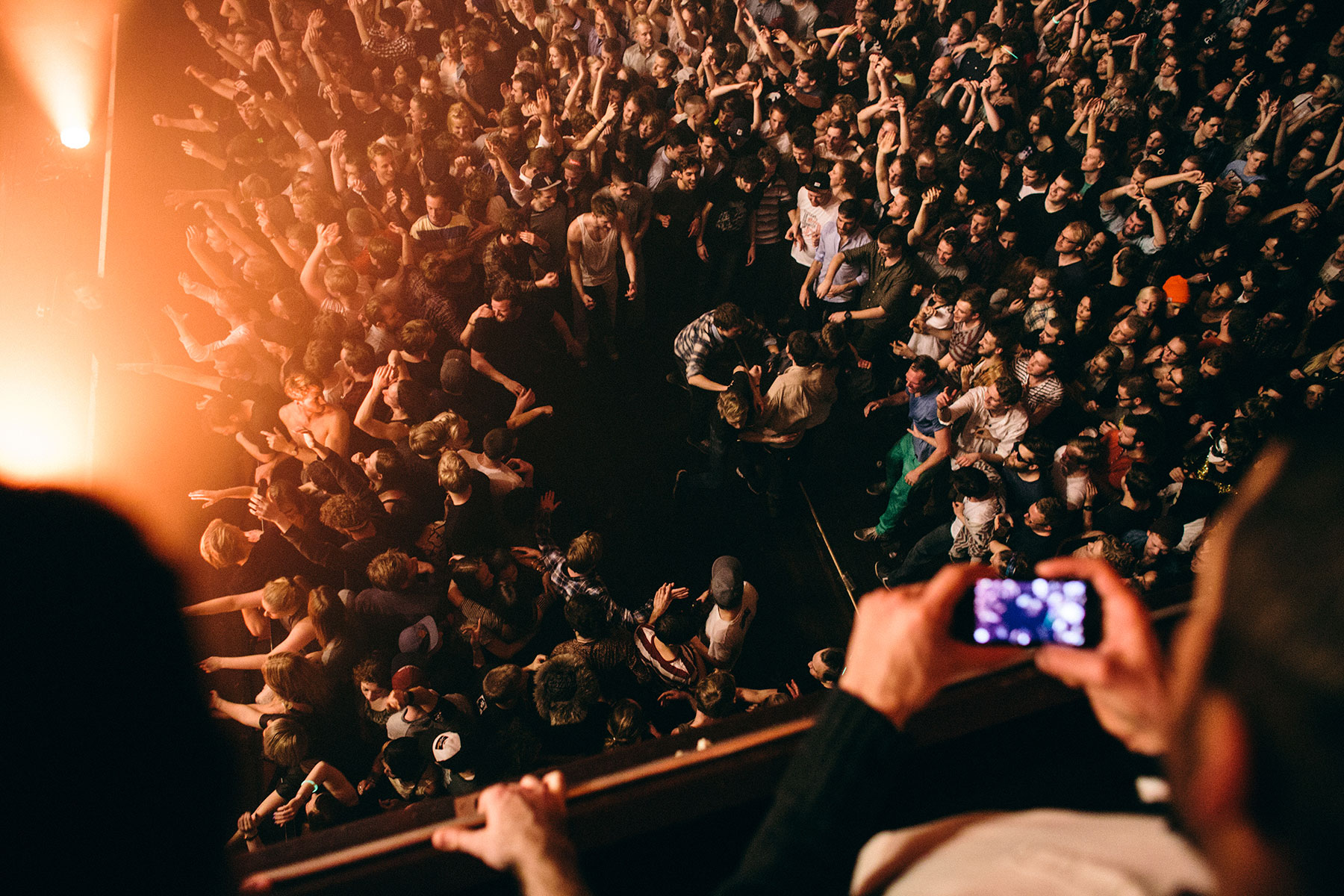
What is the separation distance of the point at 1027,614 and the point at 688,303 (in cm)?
540

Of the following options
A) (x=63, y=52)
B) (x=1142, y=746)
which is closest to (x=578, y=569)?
(x=1142, y=746)

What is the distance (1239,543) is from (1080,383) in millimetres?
4854

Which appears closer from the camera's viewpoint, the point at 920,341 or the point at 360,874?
the point at 360,874

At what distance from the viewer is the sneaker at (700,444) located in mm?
4957

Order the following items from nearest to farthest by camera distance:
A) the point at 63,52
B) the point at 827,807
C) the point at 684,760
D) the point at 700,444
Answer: the point at 827,807 → the point at 684,760 → the point at 700,444 → the point at 63,52

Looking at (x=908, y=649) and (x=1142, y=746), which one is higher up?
(x=908, y=649)

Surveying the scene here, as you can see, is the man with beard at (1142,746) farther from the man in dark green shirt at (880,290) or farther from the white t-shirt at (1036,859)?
the man in dark green shirt at (880,290)

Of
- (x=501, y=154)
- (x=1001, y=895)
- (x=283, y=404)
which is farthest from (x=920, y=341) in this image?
(x=283, y=404)

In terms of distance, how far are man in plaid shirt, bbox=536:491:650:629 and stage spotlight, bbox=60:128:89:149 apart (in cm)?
773

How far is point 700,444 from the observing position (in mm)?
5035

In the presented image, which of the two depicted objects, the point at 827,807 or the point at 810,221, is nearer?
the point at 827,807

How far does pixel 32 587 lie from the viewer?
10.6 feet

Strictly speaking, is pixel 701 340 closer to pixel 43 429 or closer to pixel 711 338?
pixel 711 338

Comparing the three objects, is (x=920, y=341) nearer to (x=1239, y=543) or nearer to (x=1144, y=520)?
(x=1144, y=520)
